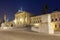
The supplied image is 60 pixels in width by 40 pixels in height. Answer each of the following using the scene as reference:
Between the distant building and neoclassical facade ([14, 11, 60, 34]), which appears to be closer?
neoclassical facade ([14, 11, 60, 34])

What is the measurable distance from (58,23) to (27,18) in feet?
56.3

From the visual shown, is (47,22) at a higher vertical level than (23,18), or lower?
lower

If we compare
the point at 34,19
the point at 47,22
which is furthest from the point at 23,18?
the point at 47,22

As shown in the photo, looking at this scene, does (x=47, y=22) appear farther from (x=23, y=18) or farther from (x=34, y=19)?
(x=23, y=18)

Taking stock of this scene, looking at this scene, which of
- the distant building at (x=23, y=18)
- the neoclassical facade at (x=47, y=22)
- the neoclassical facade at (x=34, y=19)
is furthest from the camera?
the distant building at (x=23, y=18)

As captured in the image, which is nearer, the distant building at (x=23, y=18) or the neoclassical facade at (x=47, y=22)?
the neoclassical facade at (x=47, y=22)

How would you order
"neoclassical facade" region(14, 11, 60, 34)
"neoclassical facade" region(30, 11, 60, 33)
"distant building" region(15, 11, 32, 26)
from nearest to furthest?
"neoclassical facade" region(30, 11, 60, 33), "neoclassical facade" region(14, 11, 60, 34), "distant building" region(15, 11, 32, 26)

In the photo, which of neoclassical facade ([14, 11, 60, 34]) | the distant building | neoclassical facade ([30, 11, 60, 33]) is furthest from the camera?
the distant building

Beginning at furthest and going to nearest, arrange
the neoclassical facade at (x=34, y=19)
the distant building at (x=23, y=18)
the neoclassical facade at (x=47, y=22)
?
the distant building at (x=23, y=18) < the neoclassical facade at (x=34, y=19) < the neoclassical facade at (x=47, y=22)

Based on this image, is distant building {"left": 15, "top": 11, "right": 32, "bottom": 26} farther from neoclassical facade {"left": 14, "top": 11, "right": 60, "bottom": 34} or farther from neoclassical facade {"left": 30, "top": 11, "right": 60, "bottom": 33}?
neoclassical facade {"left": 30, "top": 11, "right": 60, "bottom": 33}

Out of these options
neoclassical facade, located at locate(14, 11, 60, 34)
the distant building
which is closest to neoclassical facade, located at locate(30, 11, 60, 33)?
neoclassical facade, located at locate(14, 11, 60, 34)

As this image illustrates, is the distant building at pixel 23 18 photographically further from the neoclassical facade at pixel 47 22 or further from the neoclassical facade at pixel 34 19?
the neoclassical facade at pixel 47 22

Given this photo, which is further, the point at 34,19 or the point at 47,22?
the point at 34,19

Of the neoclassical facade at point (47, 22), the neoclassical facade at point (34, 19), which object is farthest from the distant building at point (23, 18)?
the neoclassical facade at point (47, 22)
